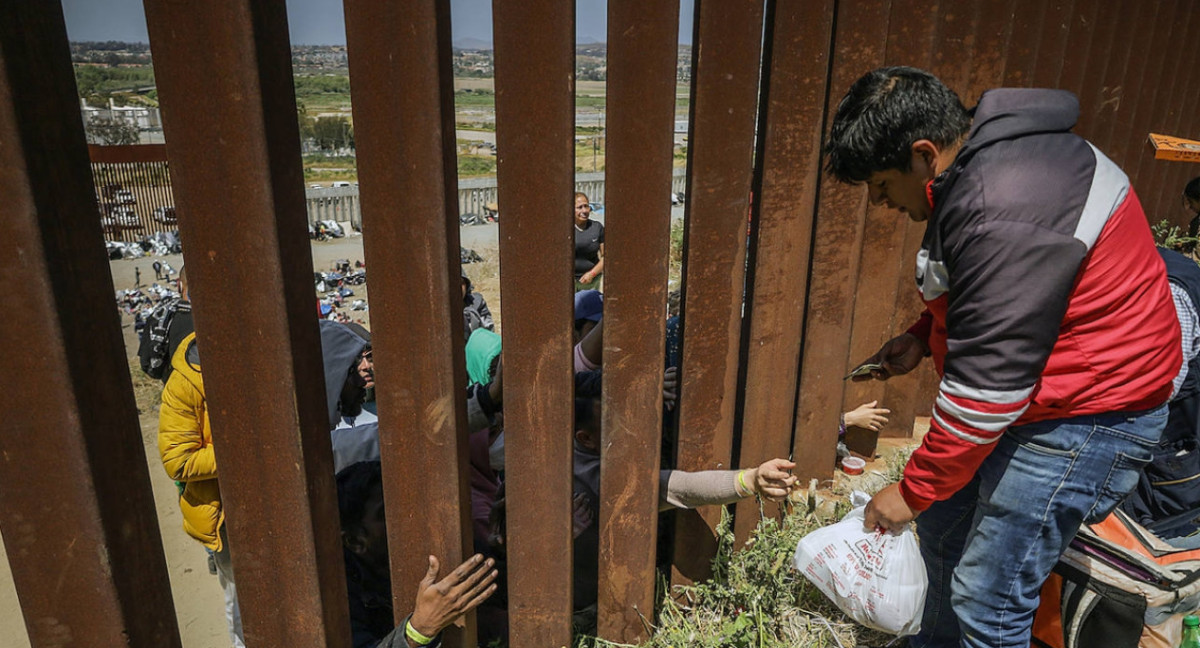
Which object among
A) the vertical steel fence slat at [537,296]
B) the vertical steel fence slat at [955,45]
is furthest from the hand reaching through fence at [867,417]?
the vertical steel fence slat at [537,296]

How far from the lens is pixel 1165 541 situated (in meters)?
2.22

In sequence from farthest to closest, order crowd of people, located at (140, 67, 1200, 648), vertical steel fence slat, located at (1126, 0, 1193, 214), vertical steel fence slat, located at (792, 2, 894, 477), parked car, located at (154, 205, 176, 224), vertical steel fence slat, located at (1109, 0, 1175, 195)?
parked car, located at (154, 205, 176, 224)
vertical steel fence slat, located at (1126, 0, 1193, 214)
vertical steel fence slat, located at (1109, 0, 1175, 195)
vertical steel fence slat, located at (792, 2, 894, 477)
crowd of people, located at (140, 67, 1200, 648)

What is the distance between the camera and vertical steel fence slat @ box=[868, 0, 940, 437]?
2.63 metres

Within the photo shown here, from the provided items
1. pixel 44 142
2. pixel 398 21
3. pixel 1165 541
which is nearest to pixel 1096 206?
pixel 1165 541

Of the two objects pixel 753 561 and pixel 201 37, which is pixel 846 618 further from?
pixel 201 37

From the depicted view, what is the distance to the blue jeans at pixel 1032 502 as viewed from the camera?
1.85 meters

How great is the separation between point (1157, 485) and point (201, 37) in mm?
2988

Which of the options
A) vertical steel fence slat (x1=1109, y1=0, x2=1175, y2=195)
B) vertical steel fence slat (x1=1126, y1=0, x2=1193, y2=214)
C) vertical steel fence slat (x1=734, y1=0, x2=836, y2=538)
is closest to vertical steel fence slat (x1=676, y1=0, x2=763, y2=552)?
vertical steel fence slat (x1=734, y1=0, x2=836, y2=538)

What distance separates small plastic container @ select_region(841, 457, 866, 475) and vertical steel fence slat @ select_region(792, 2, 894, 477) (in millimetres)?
279

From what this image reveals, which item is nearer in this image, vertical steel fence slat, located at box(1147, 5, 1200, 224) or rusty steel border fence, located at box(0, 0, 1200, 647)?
rusty steel border fence, located at box(0, 0, 1200, 647)

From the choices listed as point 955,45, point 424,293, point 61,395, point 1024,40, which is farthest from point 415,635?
point 1024,40

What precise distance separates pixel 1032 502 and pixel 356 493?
2.15m

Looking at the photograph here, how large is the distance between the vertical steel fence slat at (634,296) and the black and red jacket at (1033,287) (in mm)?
685

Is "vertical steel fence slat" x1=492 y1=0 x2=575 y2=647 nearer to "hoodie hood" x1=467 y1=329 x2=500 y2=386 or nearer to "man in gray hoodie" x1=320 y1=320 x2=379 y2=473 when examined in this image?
"man in gray hoodie" x1=320 y1=320 x2=379 y2=473
